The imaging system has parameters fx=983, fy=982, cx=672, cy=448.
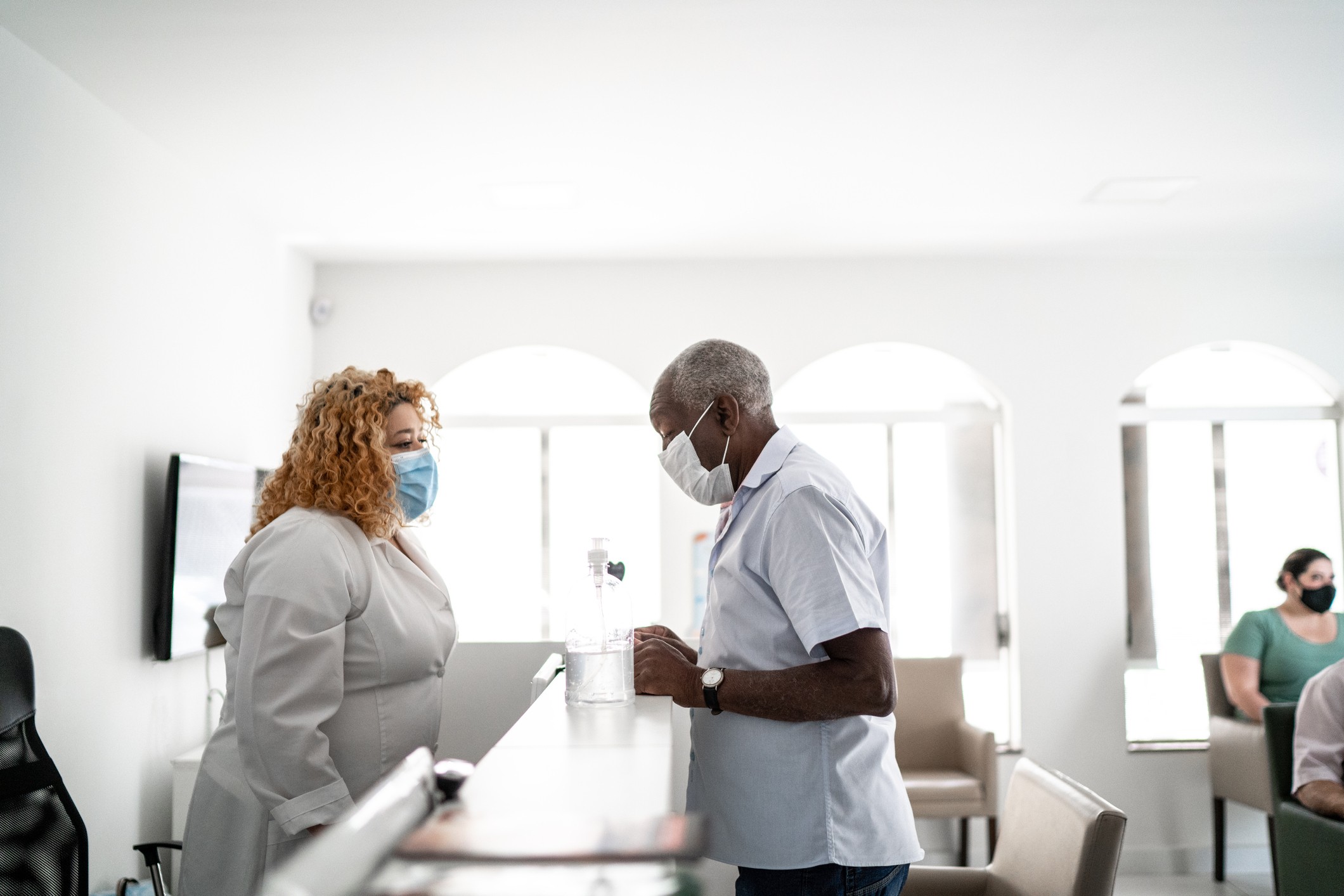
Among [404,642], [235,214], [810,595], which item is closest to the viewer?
[810,595]

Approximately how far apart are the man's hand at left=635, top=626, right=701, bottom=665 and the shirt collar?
26cm

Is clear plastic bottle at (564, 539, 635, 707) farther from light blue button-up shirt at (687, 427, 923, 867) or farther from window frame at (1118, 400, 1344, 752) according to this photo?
window frame at (1118, 400, 1344, 752)

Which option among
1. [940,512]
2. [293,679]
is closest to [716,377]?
[293,679]

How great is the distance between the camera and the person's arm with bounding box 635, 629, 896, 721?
1263 mm

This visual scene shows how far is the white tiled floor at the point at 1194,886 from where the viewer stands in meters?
4.04

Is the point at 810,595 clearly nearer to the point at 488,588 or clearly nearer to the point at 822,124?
the point at 822,124

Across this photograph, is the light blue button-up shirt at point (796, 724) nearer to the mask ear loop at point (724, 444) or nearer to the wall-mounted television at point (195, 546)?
the mask ear loop at point (724, 444)

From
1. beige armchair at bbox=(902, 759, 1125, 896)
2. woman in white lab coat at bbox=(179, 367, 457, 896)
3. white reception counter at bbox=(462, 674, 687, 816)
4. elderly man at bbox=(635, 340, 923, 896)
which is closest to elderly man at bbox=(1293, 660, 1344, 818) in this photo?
beige armchair at bbox=(902, 759, 1125, 896)

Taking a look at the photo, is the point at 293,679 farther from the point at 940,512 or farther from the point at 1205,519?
the point at 1205,519

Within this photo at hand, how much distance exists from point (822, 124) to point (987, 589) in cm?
262

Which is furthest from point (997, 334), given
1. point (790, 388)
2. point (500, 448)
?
point (500, 448)

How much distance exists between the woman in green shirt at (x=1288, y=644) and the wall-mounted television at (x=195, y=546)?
12.2 feet

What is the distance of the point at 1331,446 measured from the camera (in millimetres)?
4656

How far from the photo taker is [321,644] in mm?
1460
